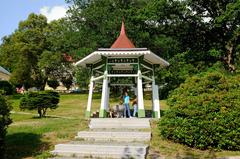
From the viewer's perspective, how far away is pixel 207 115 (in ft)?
42.6

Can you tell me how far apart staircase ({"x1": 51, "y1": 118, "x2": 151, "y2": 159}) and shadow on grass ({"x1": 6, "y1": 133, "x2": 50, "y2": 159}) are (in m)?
0.86

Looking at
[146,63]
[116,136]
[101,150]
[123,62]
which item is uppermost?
[146,63]

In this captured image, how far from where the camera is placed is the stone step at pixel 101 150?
39.3ft

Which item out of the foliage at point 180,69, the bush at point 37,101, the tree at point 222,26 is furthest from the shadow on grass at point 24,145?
the tree at point 222,26

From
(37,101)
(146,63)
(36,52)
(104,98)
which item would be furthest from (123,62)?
(36,52)

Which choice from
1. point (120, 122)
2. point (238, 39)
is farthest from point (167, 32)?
point (120, 122)

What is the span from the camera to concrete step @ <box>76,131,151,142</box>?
14023 mm

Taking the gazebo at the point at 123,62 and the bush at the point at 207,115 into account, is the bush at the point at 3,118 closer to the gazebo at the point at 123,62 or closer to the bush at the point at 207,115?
the bush at the point at 207,115

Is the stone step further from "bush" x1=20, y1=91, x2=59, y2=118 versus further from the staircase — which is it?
"bush" x1=20, y1=91, x2=59, y2=118

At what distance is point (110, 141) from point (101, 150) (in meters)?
1.73

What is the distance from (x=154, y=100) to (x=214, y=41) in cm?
1342

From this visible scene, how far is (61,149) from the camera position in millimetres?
12812

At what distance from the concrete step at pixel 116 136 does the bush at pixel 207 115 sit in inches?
29.3

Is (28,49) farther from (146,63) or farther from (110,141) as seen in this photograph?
(110,141)
